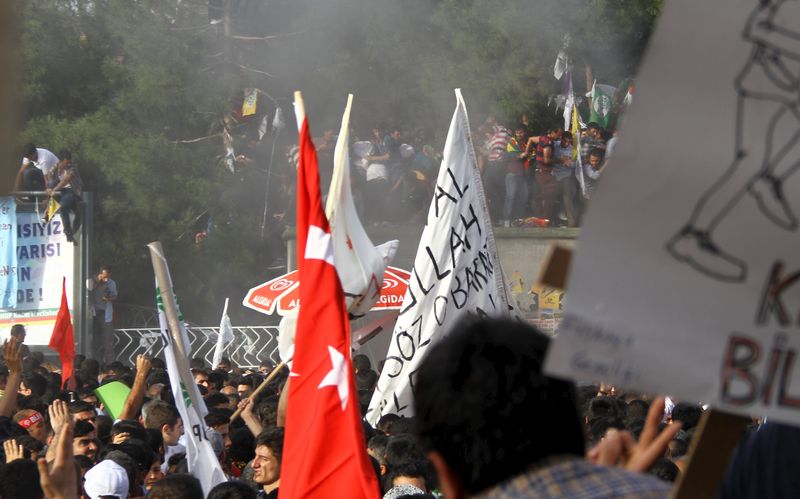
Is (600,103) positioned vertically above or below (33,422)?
above

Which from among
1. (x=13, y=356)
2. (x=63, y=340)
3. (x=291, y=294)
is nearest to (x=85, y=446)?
(x=13, y=356)

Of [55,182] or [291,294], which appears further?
[55,182]

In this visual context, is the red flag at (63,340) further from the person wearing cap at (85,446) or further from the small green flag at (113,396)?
the person wearing cap at (85,446)

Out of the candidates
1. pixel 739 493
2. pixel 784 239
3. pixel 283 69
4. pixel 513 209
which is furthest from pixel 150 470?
pixel 283 69

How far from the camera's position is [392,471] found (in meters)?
4.86

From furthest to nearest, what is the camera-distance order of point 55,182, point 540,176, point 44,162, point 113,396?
point 540,176, point 44,162, point 55,182, point 113,396

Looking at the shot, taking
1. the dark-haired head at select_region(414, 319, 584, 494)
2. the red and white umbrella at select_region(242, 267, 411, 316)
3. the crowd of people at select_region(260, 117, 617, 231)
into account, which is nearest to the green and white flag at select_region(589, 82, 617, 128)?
the crowd of people at select_region(260, 117, 617, 231)

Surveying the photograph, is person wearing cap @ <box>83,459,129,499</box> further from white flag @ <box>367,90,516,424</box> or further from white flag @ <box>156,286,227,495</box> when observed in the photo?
white flag @ <box>367,90,516,424</box>

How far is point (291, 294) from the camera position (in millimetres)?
11695

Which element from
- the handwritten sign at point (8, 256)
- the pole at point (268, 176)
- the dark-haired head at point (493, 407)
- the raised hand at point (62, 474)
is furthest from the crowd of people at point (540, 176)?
the dark-haired head at point (493, 407)

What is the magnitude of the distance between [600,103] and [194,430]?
46.7 feet

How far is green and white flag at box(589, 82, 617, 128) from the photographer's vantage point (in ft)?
61.2

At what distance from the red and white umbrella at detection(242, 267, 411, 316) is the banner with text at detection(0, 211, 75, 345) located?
238 centimetres

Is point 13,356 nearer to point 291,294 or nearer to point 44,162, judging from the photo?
point 291,294
